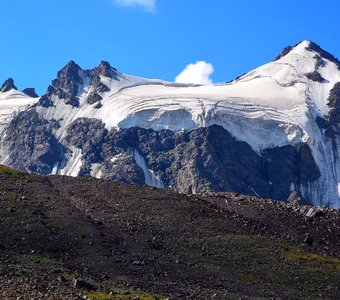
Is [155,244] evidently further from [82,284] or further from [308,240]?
[82,284]

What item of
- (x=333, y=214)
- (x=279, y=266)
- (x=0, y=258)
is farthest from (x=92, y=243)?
(x=333, y=214)

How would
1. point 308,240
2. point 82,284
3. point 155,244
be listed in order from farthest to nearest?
point 308,240 → point 155,244 → point 82,284

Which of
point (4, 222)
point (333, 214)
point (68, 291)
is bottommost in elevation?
point (68, 291)

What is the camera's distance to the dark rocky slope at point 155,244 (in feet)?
202

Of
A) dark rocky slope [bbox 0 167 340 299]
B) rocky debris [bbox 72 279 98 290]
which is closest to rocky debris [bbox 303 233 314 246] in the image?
dark rocky slope [bbox 0 167 340 299]

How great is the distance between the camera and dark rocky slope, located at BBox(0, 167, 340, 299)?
6159 cm

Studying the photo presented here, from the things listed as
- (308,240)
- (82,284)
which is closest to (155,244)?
(308,240)

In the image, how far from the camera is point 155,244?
75750 mm

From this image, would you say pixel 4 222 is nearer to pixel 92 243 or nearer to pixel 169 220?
pixel 92 243

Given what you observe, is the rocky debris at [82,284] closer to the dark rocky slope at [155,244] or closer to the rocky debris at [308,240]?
the dark rocky slope at [155,244]

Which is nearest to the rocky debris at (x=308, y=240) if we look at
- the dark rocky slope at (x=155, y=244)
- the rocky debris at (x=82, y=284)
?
the dark rocky slope at (x=155, y=244)

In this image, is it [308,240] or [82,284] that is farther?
[308,240]

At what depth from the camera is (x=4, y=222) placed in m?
75.8

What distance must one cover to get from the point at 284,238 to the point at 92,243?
1942cm
